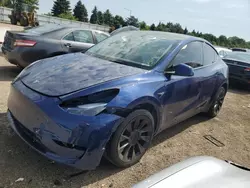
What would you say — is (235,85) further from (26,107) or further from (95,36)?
(26,107)

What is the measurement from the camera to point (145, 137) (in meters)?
3.37

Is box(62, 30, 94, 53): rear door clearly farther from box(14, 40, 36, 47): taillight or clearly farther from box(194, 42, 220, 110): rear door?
box(194, 42, 220, 110): rear door

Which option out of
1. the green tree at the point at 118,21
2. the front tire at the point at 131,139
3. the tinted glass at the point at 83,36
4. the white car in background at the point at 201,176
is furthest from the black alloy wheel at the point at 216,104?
the green tree at the point at 118,21

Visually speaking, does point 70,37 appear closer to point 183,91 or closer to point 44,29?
point 44,29

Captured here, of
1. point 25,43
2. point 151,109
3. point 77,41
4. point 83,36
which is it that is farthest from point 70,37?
point 151,109

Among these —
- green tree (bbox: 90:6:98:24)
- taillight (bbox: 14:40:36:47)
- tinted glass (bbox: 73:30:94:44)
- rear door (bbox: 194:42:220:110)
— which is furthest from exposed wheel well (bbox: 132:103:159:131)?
green tree (bbox: 90:6:98:24)

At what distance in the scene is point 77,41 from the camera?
23.4 ft

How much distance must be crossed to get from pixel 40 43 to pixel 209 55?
3.79m

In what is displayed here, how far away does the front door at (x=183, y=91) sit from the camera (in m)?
3.63

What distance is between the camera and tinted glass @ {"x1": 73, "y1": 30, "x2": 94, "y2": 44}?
7168mm

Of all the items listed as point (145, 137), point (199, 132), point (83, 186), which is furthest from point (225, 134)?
point (83, 186)

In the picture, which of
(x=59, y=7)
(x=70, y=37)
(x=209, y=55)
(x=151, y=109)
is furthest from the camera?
(x=59, y=7)

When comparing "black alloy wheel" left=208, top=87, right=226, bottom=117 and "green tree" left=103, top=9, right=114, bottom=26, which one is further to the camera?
"green tree" left=103, top=9, right=114, bottom=26

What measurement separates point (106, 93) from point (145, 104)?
22.7 inches
